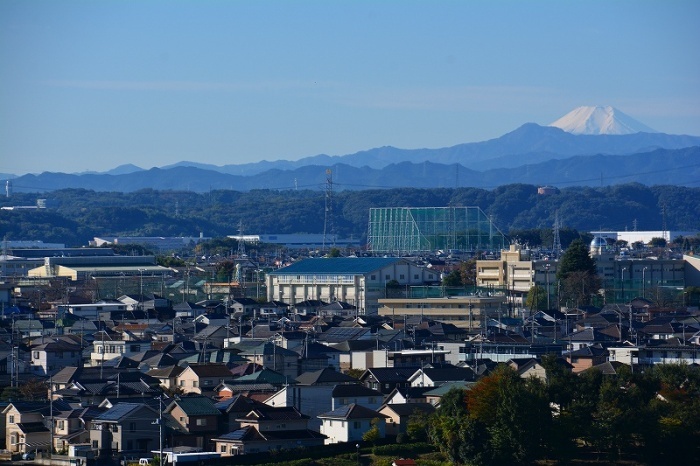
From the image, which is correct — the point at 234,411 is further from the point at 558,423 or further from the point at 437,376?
the point at 437,376

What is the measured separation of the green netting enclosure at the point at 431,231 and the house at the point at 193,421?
44.8 metres

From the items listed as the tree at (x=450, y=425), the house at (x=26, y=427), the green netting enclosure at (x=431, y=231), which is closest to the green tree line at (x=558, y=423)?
the tree at (x=450, y=425)

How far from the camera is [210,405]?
1520cm

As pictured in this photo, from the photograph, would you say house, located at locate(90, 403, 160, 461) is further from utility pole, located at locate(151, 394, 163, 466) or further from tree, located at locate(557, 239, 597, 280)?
tree, located at locate(557, 239, 597, 280)

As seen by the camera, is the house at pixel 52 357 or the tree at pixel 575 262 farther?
the tree at pixel 575 262

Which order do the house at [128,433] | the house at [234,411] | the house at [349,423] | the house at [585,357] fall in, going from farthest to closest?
the house at [585,357], the house at [349,423], the house at [234,411], the house at [128,433]

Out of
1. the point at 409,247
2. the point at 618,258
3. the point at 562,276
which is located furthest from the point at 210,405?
the point at 409,247

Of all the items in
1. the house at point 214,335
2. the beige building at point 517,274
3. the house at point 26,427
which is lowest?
the house at point 26,427

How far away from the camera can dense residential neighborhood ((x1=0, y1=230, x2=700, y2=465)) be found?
49.2ft

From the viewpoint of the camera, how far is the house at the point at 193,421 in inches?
580

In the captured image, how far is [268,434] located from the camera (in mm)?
14617

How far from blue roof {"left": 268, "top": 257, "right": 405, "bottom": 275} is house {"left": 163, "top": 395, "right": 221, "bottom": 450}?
20.9 metres

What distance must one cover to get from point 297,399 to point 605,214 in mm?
101476

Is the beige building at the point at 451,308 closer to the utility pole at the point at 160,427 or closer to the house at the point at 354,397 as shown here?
the house at the point at 354,397
